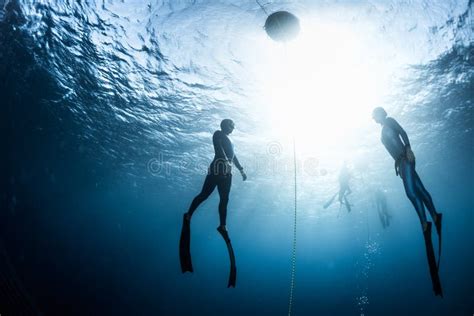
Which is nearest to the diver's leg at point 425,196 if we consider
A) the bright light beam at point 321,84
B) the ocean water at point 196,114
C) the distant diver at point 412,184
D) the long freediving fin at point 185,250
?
the distant diver at point 412,184

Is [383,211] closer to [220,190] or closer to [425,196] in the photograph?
[425,196]

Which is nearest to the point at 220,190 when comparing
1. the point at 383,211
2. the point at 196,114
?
the point at 196,114

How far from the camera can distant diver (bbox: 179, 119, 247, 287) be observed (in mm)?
4734

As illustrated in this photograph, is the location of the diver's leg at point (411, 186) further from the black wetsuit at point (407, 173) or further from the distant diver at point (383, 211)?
the distant diver at point (383, 211)

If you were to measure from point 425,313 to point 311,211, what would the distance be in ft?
63.1

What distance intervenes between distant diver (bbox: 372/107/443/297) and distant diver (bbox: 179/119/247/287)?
3.09 metres

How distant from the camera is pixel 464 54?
35.1 feet

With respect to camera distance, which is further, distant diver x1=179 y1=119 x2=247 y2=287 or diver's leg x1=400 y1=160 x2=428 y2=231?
distant diver x1=179 y1=119 x2=247 y2=287

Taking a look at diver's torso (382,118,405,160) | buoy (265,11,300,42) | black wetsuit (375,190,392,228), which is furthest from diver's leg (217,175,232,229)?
black wetsuit (375,190,392,228)

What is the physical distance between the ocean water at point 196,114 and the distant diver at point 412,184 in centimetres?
191

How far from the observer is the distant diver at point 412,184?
4047 millimetres

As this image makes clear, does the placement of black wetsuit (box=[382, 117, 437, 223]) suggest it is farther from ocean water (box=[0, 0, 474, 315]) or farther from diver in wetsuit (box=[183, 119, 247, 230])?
diver in wetsuit (box=[183, 119, 247, 230])

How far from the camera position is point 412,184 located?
15.0ft

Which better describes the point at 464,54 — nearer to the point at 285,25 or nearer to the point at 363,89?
the point at 363,89
